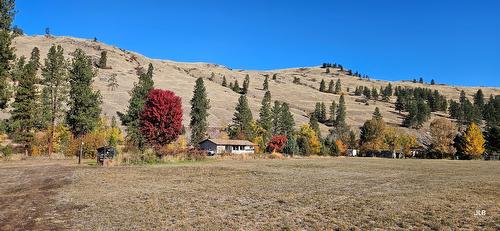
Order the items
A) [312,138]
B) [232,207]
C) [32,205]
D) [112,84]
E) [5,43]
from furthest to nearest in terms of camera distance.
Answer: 1. [112,84]
2. [312,138]
3. [5,43]
4. [232,207]
5. [32,205]

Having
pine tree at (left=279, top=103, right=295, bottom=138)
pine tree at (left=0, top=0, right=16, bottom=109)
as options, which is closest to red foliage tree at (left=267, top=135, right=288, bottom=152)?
pine tree at (left=279, top=103, right=295, bottom=138)

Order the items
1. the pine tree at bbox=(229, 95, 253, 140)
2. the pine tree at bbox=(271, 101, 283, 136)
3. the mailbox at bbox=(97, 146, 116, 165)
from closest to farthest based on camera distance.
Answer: the mailbox at bbox=(97, 146, 116, 165) < the pine tree at bbox=(229, 95, 253, 140) < the pine tree at bbox=(271, 101, 283, 136)

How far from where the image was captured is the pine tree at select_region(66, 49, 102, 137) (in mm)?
56344

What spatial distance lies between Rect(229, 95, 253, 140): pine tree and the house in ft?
24.1

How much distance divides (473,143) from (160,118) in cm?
9026

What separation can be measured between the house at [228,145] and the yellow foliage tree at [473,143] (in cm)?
6000

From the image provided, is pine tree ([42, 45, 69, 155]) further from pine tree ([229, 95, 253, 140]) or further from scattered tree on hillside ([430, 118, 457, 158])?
scattered tree on hillside ([430, 118, 457, 158])

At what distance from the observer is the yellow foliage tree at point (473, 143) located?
347 ft

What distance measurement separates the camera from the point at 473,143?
10619cm

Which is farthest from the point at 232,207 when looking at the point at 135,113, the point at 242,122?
the point at 242,122

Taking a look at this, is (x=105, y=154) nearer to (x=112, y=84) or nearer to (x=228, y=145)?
(x=228, y=145)

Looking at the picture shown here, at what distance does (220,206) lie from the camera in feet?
53.2

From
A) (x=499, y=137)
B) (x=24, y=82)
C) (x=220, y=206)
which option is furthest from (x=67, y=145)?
(x=499, y=137)

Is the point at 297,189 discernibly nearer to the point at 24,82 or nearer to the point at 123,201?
the point at 123,201
